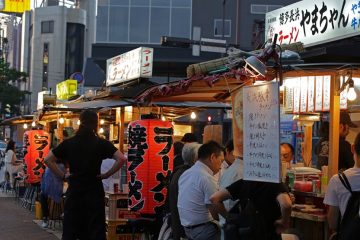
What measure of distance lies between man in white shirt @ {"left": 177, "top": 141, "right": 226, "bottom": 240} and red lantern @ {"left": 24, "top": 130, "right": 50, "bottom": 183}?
10.7 m

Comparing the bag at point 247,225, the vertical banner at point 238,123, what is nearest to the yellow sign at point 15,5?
the vertical banner at point 238,123

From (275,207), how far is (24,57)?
82.8 meters

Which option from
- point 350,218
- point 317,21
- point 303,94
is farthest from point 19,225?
point 350,218

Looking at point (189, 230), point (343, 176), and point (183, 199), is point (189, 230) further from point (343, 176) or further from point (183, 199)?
point (343, 176)

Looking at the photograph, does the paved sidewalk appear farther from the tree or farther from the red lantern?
the tree

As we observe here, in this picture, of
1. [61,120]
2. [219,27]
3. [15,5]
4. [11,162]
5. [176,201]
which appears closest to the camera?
[176,201]

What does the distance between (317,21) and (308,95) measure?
1.23 m

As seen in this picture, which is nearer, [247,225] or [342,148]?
[247,225]

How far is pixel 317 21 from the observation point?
9.37 metres

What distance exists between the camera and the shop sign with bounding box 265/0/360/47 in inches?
339

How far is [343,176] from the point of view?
17.5ft

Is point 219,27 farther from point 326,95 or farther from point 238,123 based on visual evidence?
point 238,123

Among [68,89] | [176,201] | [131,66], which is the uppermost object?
[68,89]

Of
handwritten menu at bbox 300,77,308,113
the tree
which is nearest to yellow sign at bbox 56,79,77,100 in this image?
handwritten menu at bbox 300,77,308,113
